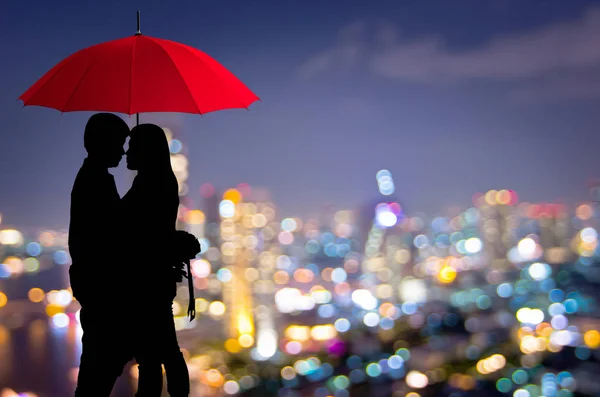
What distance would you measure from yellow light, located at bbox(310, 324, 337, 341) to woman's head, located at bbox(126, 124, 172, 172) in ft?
152

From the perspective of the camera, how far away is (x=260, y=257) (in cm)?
7831

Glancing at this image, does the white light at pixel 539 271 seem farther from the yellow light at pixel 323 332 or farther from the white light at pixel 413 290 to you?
the yellow light at pixel 323 332

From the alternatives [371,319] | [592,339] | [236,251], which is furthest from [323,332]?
[236,251]

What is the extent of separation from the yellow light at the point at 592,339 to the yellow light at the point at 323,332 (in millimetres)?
17520

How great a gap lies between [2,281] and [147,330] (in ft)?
179

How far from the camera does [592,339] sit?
4319 cm

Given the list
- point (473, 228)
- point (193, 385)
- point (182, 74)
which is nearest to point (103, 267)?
point (182, 74)

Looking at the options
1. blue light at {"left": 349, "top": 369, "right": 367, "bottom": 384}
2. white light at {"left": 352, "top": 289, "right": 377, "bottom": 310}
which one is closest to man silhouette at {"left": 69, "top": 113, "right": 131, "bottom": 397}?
blue light at {"left": 349, "top": 369, "right": 367, "bottom": 384}

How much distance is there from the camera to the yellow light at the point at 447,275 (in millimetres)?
67062

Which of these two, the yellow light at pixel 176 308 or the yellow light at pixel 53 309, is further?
the yellow light at pixel 53 309

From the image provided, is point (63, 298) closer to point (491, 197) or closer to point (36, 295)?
point (36, 295)

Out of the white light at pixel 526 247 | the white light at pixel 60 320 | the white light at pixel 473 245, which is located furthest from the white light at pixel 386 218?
the white light at pixel 60 320

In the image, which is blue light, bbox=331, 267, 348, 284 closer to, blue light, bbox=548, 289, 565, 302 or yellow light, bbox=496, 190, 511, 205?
yellow light, bbox=496, 190, 511, 205

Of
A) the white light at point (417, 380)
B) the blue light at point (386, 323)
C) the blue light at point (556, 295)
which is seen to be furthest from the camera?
the blue light at point (556, 295)
